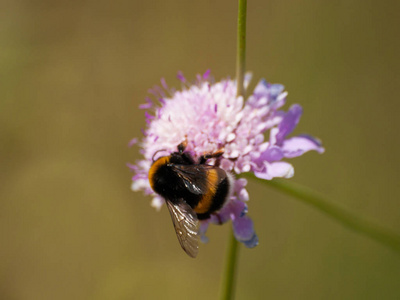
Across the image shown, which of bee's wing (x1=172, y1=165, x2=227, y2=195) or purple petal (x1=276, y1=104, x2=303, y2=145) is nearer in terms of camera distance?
bee's wing (x1=172, y1=165, x2=227, y2=195)

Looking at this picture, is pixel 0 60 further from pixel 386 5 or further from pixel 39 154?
pixel 386 5

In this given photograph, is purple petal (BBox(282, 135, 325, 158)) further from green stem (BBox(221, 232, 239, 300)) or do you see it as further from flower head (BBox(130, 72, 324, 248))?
green stem (BBox(221, 232, 239, 300))

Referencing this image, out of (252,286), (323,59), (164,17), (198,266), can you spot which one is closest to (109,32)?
(164,17)

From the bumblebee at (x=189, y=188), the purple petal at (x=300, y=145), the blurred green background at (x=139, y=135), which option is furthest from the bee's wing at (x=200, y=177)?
the blurred green background at (x=139, y=135)

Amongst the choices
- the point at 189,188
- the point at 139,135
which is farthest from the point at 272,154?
the point at 139,135

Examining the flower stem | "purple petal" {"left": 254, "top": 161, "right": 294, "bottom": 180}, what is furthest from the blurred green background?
the flower stem

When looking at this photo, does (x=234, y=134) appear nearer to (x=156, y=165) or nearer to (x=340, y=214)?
(x=156, y=165)
